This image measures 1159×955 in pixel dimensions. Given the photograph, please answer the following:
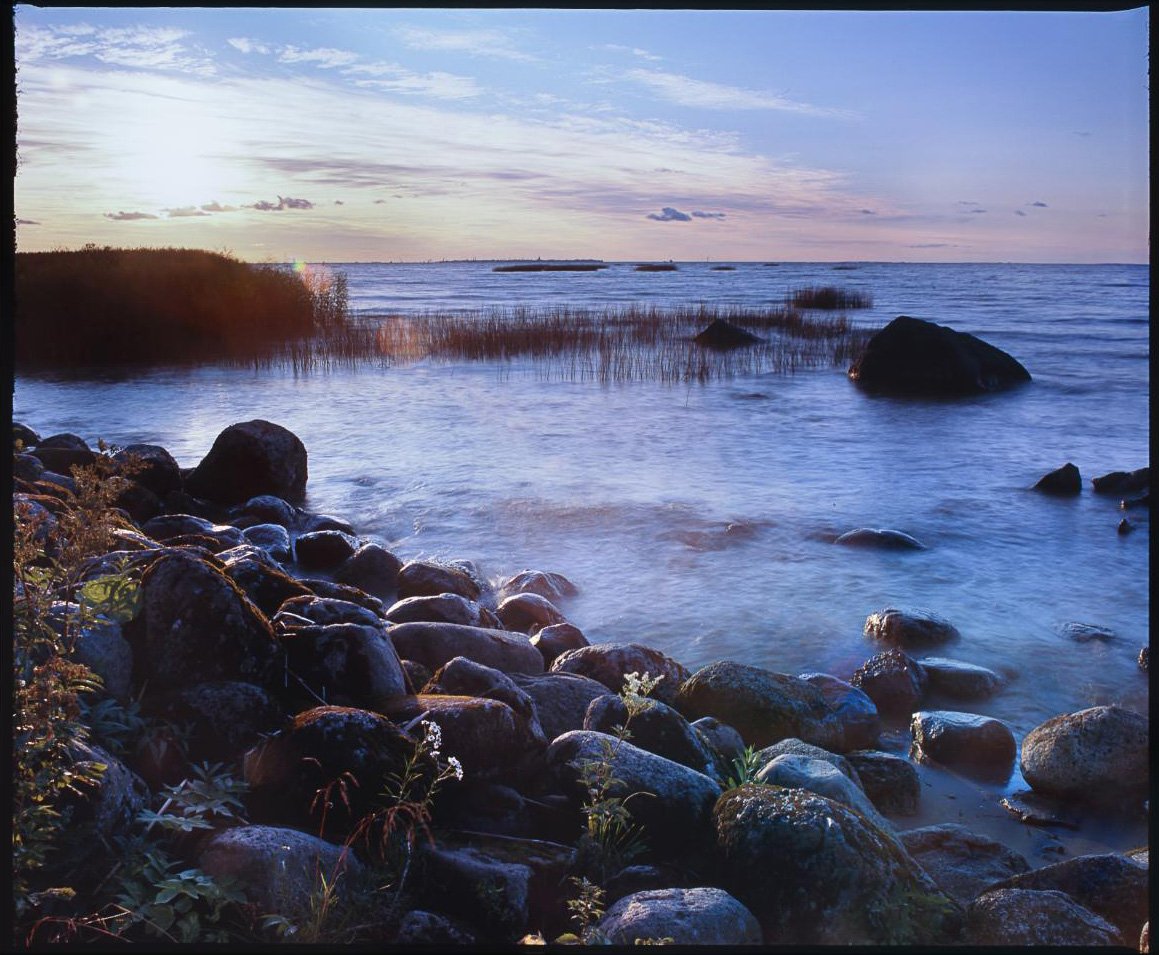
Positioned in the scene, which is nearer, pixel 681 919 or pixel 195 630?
pixel 681 919

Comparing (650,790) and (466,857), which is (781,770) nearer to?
(650,790)

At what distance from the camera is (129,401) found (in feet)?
59.8

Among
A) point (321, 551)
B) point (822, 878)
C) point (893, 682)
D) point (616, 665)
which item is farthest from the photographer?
point (321, 551)

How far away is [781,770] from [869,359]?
63.6 feet

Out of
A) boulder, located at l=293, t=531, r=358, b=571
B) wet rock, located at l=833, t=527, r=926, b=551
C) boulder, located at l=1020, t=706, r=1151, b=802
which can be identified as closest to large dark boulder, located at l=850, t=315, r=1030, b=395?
wet rock, located at l=833, t=527, r=926, b=551

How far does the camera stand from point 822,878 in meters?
3.31

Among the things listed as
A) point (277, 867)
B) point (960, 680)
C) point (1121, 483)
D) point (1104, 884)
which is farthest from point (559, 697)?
point (1121, 483)

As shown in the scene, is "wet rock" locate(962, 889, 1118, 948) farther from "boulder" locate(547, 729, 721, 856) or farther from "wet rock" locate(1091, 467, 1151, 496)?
"wet rock" locate(1091, 467, 1151, 496)

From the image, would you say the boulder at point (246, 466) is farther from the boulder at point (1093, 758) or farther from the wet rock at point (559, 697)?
the boulder at point (1093, 758)

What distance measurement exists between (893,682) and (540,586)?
3.21m

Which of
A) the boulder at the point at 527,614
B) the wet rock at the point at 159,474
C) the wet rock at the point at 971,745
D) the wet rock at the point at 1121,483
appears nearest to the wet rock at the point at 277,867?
the wet rock at the point at 971,745

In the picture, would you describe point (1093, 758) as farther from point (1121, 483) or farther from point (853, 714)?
point (1121, 483)

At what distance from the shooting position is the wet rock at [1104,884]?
373 cm

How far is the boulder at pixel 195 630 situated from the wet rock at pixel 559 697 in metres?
1.41
